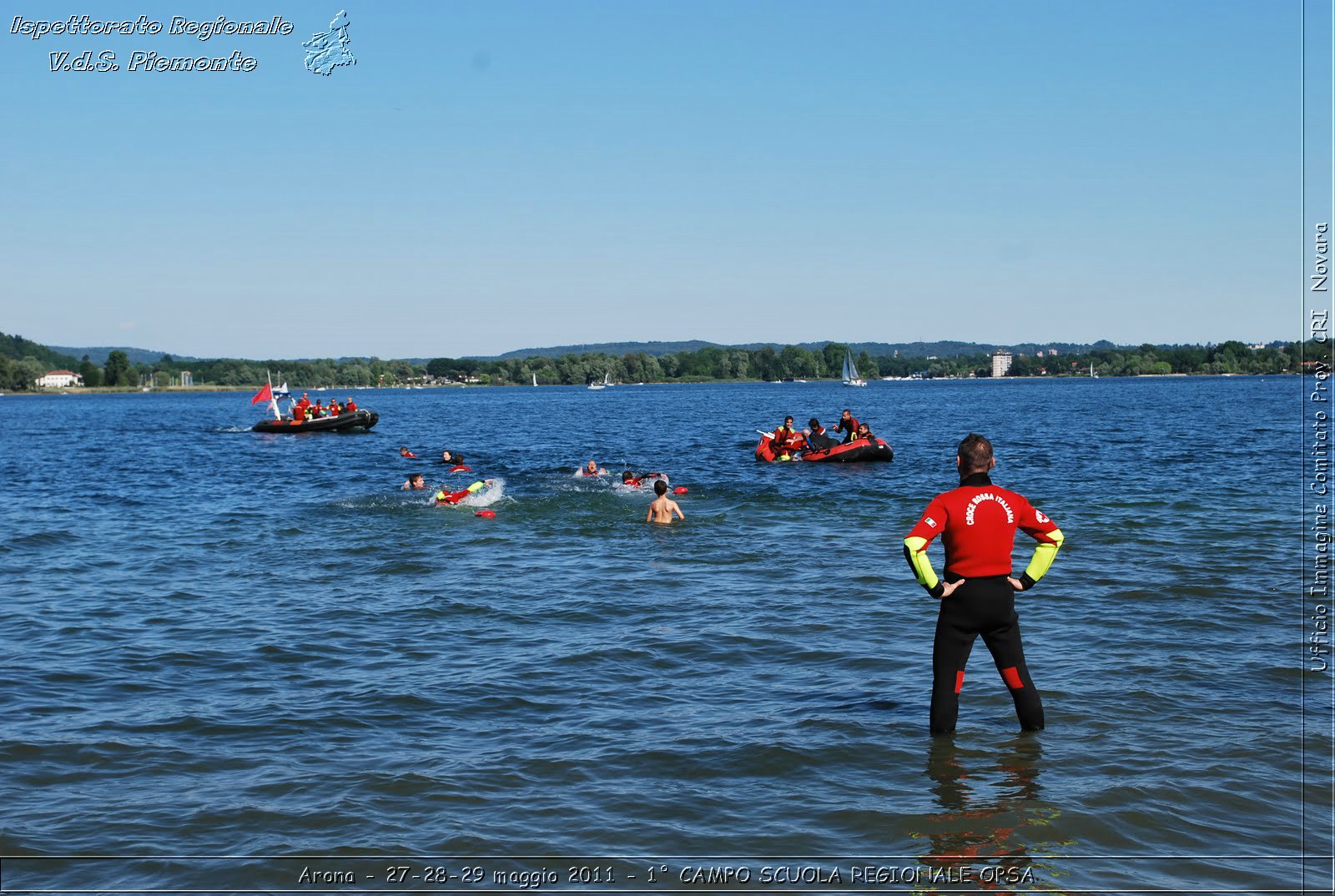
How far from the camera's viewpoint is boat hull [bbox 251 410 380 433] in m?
46.7

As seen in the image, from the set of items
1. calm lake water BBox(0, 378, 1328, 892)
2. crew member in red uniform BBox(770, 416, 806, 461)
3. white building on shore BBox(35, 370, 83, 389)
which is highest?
white building on shore BBox(35, 370, 83, 389)

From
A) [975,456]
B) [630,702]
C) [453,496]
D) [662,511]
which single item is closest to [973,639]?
[975,456]

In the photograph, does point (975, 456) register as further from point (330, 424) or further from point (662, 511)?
point (330, 424)

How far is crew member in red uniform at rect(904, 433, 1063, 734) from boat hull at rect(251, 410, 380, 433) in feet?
138

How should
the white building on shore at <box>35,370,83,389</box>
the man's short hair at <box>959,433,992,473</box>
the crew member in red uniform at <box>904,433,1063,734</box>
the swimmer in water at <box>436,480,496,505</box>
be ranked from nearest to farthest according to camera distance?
the crew member in red uniform at <box>904,433,1063,734</box> < the man's short hair at <box>959,433,992,473</box> < the swimmer in water at <box>436,480,496,505</box> < the white building on shore at <box>35,370,83,389</box>

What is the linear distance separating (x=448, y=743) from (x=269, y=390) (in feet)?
140

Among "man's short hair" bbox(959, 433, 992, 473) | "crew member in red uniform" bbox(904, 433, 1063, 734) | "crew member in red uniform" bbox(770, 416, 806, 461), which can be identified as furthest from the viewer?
"crew member in red uniform" bbox(770, 416, 806, 461)

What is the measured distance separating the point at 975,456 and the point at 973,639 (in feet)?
3.74

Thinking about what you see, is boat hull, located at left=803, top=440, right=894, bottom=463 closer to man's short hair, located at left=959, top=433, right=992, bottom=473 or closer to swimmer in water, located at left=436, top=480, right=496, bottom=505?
swimmer in water, located at left=436, top=480, right=496, bottom=505

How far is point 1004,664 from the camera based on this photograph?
22.3 ft

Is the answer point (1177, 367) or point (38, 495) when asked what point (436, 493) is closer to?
point (38, 495)


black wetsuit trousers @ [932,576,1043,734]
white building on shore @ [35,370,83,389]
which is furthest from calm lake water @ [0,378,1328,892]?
white building on shore @ [35,370,83,389]

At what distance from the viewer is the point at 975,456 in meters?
6.64

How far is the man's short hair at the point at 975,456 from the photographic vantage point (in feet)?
21.7
